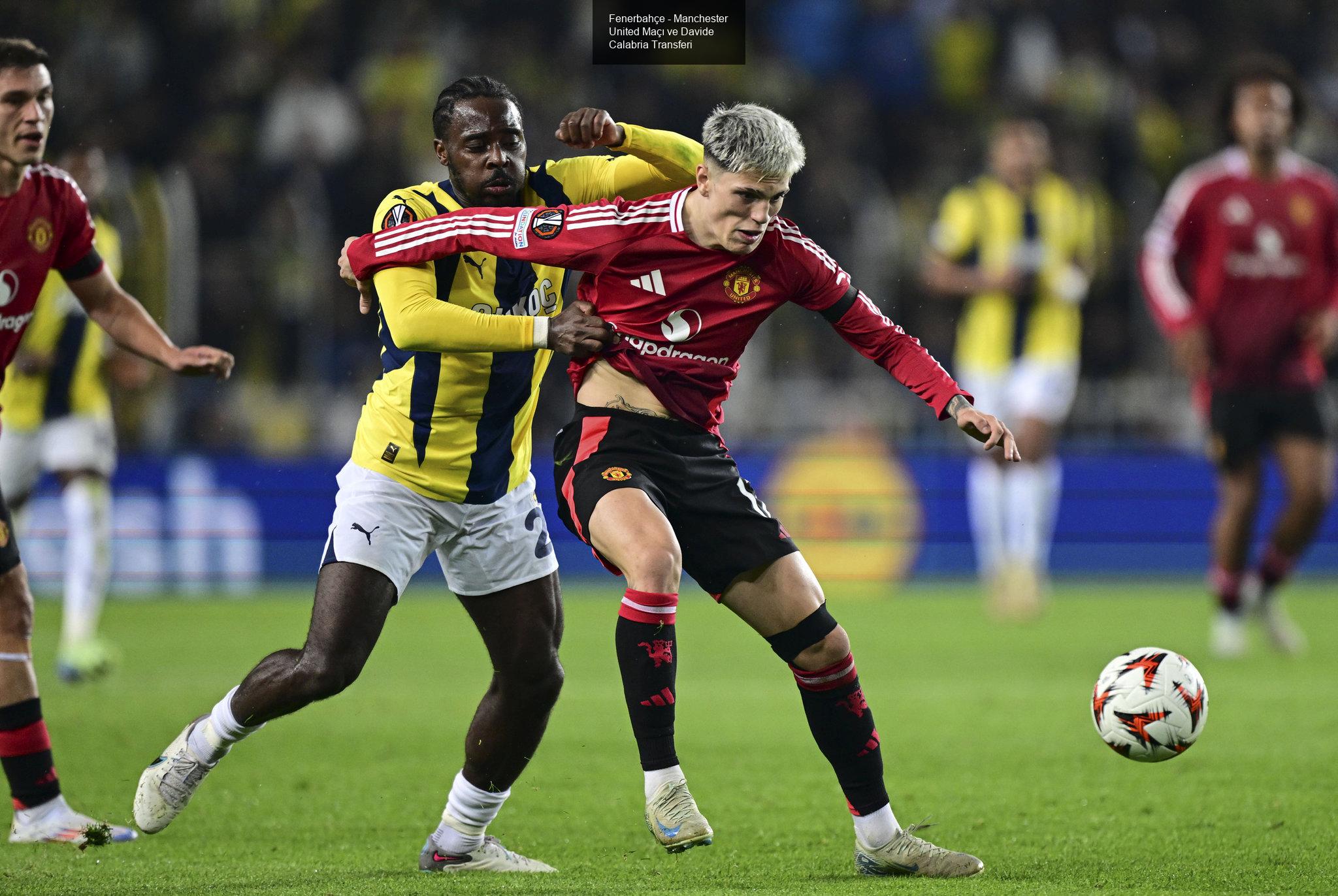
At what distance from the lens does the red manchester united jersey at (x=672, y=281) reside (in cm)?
458

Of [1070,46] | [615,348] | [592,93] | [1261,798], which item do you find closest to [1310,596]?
[1070,46]

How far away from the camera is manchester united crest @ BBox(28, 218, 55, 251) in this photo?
510 centimetres

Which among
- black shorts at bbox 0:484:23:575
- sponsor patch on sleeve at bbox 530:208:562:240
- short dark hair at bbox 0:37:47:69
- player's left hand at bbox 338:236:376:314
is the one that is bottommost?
black shorts at bbox 0:484:23:575

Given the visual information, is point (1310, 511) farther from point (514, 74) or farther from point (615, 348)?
point (514, 74)

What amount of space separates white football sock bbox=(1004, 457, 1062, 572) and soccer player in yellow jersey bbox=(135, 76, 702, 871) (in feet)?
22.7

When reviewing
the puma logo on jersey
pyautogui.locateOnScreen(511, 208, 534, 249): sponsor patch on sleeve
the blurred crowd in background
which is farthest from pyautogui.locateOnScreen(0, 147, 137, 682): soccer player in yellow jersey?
pyautogui.locateOnScreen(511, 208, 534, 249): sponsor patch on sleeve

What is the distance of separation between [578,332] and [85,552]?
5275mm

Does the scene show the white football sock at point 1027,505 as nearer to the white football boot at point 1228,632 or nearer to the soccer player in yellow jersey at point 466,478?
the white football boot at point 1228,632

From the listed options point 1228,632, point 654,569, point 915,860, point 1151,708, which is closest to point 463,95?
point 654,569

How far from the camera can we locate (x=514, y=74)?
43.9 ft

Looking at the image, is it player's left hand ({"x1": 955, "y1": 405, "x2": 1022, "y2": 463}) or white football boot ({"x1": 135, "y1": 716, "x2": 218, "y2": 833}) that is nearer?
player's left hand ({"x1": 955, "y1": 405, "x2": 1022, "y2": 463})

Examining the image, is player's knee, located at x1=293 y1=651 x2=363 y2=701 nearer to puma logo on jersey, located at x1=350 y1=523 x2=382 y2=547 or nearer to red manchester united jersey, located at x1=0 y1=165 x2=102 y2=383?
puma logo on jersey, located at x1=350 y1=523 x2=382 y2=547

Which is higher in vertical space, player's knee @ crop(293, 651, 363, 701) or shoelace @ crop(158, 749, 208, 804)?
player's knee @ crop(293, 651, 363, 701)
